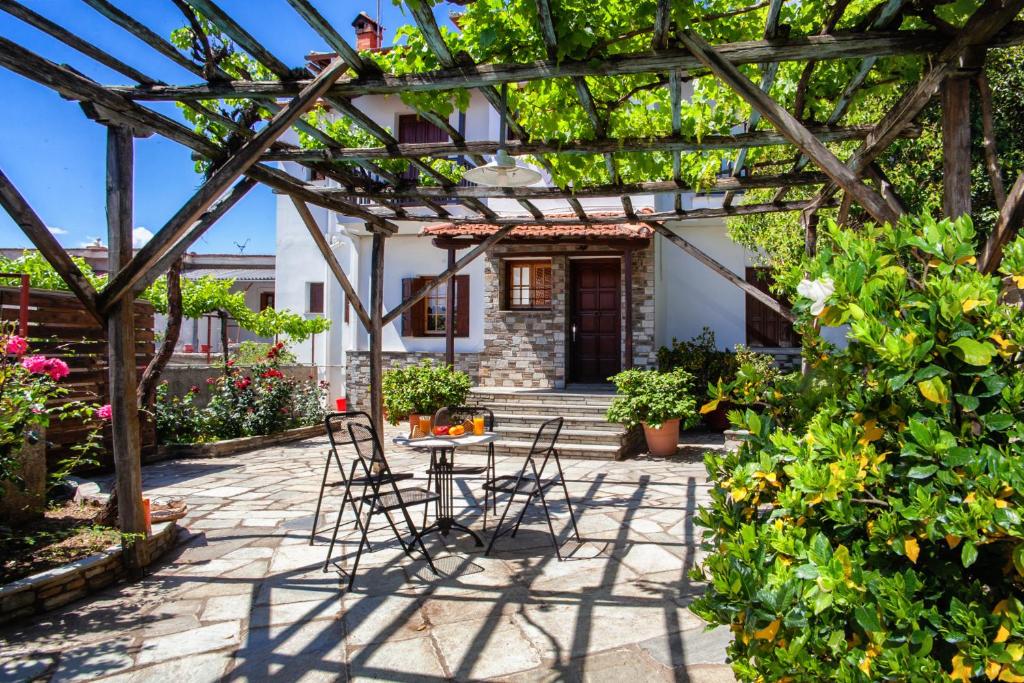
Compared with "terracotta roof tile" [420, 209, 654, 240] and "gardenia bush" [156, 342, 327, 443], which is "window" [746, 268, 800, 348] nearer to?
"terracotta roof tile" [420, 209, 654, 240]

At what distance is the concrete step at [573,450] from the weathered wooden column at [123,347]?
474cm

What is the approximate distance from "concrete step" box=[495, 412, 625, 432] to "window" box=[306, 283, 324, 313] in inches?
→ 347

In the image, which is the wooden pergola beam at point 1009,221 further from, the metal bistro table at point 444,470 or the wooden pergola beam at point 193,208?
the wooden pergola beam at point 193,208

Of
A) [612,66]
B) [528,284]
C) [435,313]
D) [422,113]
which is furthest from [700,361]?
[612,66]

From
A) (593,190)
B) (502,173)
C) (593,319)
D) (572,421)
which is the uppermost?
(593,190)

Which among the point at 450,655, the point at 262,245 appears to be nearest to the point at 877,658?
the point at 450,655

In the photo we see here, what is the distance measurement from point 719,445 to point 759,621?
8.04 meters

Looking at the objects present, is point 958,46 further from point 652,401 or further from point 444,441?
point 652,401

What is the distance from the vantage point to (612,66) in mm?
3322

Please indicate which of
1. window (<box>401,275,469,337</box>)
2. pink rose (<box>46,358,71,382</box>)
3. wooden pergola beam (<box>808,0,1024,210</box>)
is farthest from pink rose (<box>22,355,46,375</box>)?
window (<box>401,275,469,337</box>)

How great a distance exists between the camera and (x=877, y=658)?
1.46 m

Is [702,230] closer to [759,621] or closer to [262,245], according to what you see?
[759,621]

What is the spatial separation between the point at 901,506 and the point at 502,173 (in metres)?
3.54

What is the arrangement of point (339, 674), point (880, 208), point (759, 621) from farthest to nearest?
point (880, 208), point (339, 674), point (759, 621)
